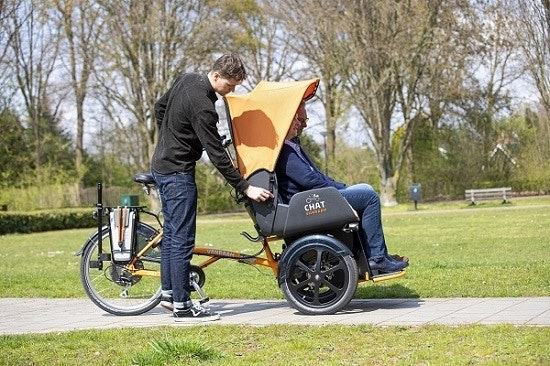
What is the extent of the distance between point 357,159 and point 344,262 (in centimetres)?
3715

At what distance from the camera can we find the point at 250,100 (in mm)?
7391

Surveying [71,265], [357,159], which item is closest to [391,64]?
[357,159]

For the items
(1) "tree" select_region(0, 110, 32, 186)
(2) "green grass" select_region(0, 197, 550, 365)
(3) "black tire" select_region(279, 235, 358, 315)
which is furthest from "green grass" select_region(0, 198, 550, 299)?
(1) "tree" select_region(0, 110, 32, 186)

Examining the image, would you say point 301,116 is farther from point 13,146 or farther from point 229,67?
point 13,146

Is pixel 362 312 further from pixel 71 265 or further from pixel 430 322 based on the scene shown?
pixel 71 265

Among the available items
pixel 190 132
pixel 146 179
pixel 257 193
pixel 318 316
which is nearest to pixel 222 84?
pixel 190 132

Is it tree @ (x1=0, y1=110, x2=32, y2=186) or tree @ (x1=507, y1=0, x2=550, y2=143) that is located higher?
tree @ (x1=507, y1=0, x2=550, y2=143)

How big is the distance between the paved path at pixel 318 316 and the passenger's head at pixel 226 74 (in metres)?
1.82

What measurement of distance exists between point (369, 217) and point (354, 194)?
0.22 metres

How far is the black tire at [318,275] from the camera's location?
278 inches

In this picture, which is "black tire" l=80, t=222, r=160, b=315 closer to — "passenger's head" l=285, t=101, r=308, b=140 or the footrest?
"passenger's head" l=285, t=101, r=308, b=140

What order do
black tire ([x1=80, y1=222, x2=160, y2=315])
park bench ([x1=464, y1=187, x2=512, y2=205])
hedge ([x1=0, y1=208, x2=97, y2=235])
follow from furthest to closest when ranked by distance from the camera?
park bench ([x1=464, y1=187, x2=512, y2=205]) → hedge ([x1=0, y1=208, x2=97, y2=235]) → black tire ([x1=80, y1=222, x2=160, y2=315])

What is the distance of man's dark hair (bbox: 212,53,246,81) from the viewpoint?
23.1 feet

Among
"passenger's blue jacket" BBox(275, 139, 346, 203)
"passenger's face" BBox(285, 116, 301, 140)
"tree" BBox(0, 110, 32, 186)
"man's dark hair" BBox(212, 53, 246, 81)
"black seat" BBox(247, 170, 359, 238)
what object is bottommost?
"black seat" BBox(247, 170, 359, 238)
